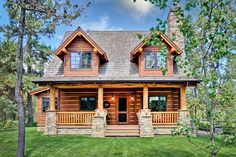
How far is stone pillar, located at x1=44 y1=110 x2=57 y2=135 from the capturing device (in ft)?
55.5

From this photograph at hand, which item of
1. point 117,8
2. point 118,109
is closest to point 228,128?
point 118,109

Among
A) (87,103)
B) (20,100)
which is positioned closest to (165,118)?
(87,103)

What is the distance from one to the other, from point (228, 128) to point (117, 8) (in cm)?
2238

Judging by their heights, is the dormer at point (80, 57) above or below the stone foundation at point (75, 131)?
above

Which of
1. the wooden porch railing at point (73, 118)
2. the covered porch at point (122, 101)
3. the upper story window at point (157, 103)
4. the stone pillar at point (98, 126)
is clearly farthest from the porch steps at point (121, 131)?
the upper story window at point (157, 103)

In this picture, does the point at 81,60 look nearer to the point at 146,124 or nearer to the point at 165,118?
the point at 146,124

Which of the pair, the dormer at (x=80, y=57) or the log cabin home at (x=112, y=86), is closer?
the log cabin home at (x=112, y=86)

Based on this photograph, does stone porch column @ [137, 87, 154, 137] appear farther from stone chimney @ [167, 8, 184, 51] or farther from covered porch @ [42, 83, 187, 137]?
stone chimney @ [167, 8, 184, 51]

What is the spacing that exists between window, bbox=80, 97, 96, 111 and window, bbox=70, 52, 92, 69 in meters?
2.68

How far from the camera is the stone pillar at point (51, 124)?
16922mm

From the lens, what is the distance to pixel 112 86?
17.6 m

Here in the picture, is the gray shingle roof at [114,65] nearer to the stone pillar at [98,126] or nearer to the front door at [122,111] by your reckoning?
the stone pillar at [98,126]

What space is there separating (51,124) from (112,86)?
175 inches

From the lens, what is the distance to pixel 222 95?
5.76m
